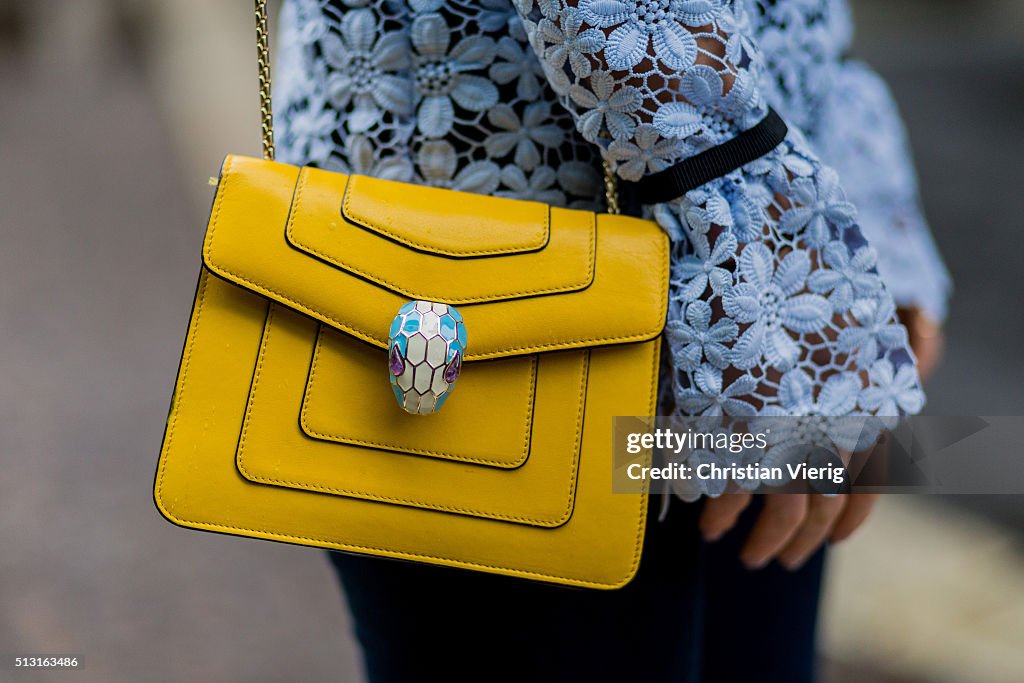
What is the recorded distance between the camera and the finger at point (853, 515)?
3.07ft

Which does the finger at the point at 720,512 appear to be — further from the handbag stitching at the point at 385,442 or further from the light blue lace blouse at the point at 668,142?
the handbag stitching at the point at 385,442

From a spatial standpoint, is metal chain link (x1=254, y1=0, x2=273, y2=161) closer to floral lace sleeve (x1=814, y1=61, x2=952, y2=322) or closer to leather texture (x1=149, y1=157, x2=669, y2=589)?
leather texture (x1=149, y1=157, x2=669, y2=589)

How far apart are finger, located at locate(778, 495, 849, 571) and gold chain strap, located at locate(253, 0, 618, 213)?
1.20 feet

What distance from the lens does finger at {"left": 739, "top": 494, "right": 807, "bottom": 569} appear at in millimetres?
908

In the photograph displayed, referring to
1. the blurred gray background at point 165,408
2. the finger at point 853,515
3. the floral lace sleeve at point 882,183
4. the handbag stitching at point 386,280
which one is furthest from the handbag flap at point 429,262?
the blurred gray background at point 165,408

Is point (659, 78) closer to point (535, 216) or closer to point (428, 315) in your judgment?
point (535, 216)

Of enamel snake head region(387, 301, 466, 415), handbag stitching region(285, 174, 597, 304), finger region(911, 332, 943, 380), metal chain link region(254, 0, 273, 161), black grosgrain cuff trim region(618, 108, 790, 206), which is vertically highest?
metal chain link region(254, 0, 273, 161)

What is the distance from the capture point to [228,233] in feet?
2.54

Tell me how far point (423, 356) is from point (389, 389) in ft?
0.24

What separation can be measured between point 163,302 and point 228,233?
118 inches

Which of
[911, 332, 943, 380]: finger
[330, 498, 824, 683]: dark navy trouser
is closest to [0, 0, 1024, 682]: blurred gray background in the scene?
[911, 332, 943, 380]: finger

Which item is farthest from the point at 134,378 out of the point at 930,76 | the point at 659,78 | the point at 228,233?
the point at 930,76

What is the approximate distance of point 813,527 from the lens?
94 centimetres

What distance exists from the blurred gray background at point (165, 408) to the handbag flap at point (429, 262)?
1458mm
